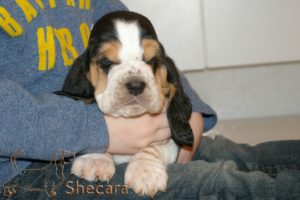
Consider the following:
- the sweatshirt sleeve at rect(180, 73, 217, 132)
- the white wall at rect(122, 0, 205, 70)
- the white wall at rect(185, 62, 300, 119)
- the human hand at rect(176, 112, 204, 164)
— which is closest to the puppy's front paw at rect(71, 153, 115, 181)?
the human hand at rect(176, 112, 204, 164)

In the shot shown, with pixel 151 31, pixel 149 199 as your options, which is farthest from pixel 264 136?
pixel 149 199

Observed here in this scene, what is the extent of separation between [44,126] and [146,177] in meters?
0.32

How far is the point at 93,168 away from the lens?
1.34 m

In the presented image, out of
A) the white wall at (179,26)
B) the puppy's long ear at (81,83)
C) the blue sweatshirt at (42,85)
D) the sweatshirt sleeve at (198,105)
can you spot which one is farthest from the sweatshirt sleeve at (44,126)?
the white wall at (179,26)

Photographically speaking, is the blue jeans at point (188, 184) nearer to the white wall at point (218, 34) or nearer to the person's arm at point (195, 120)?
the person's arm at point (195, 120)

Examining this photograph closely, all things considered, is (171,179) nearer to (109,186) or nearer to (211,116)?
(109,186)

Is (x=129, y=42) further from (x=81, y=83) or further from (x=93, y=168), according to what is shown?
(x=93, y=168)

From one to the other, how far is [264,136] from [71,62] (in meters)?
1.26

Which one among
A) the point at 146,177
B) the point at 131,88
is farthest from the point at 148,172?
the point at 131,88

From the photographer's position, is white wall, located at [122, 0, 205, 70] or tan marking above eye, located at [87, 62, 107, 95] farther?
white wall, located at [122, 0, 205, 70]

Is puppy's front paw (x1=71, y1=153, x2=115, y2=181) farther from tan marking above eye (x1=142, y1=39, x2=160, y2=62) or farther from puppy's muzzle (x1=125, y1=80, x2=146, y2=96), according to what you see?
tan marking above eye (x1=142, y1=39, x2=160, y2=62)

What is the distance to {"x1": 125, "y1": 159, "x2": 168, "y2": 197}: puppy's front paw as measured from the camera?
124 centimetres

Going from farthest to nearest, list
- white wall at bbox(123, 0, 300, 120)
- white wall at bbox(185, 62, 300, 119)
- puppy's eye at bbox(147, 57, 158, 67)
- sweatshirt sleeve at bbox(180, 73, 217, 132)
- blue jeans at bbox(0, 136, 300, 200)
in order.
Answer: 1. white wall at bbox(185, 62, 300, 119)
2. white wall at bbox(123, 0, 300, 120)
3. sweatshirt sleeve at bbox(180, 73, 217, 132)
4. puppy's eye at bbox(147, 57, 158, 67)
5. blue jeans at bbox(0, 136, 300, 200)

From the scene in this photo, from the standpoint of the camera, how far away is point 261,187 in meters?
1.17
